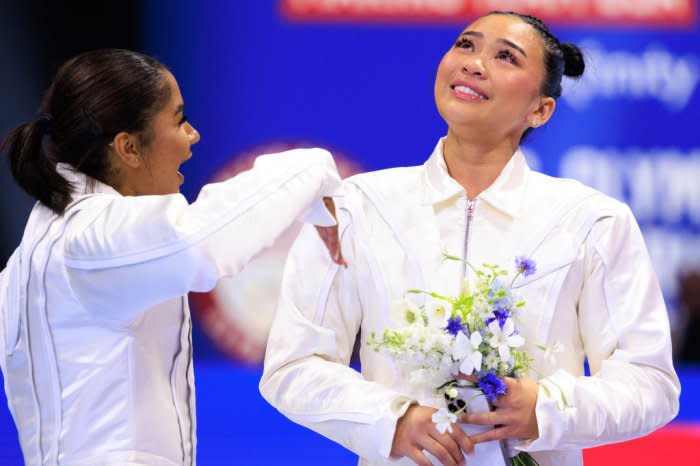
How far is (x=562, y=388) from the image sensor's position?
243 cm

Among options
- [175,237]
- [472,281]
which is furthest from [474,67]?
[175,237]

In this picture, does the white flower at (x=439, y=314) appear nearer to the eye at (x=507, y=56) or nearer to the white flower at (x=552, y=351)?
the white flower at (x=552, y=351)

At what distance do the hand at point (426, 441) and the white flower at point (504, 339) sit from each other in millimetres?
218

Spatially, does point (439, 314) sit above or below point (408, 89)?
above

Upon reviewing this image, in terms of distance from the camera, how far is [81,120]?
7.55 ft

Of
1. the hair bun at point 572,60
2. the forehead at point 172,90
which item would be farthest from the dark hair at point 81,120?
the hair bun at point 572,60

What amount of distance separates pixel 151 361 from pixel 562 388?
87 centimetres

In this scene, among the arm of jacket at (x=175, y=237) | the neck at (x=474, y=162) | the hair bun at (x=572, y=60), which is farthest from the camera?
the hair bun at (x=572, y=60)

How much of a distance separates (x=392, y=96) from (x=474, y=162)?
97.9 inches

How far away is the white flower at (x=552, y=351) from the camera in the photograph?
239 cm

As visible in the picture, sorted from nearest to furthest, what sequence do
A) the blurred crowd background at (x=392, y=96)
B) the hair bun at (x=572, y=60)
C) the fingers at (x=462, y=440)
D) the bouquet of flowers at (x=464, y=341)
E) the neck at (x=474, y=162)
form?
the bouquet of flowers at (x=464, y=341), the fingers at (x=462, y=440), the neck at (x=474, y=162), the hair bun at (x=572, y=60), the blurred crowd background at (x=392, y=96)

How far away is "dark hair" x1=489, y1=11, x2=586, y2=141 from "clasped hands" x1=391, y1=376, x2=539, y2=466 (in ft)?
2.67

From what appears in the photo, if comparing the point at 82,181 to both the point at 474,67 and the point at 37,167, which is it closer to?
the point at 37,167

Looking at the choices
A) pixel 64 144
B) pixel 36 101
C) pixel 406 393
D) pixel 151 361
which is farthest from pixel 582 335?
pixel 36 101
